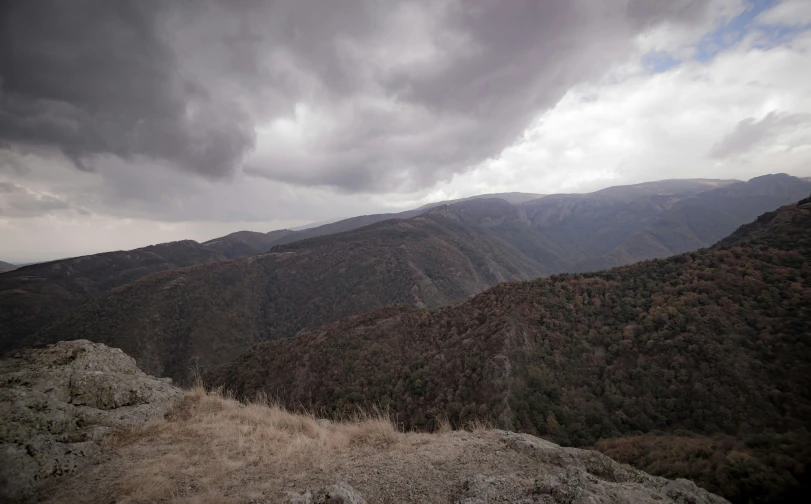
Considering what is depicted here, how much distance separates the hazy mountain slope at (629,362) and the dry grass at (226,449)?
1154 centimetres

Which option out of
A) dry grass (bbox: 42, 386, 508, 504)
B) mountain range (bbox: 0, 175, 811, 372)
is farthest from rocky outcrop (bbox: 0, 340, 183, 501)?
mountain range (bbox: 0, 175, 811, 372)

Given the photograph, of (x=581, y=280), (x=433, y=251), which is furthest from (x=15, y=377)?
(x=433, y=251)

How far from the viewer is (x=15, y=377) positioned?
795 cm

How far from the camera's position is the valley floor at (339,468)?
5.14 meters

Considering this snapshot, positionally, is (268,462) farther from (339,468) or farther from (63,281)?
(63,281)

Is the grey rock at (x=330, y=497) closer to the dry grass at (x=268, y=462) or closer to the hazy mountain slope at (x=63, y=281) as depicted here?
the dry grass at (x=268, y=462)

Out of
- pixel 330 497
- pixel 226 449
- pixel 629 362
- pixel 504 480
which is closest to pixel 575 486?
pixel 504 480

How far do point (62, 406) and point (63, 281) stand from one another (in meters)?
192

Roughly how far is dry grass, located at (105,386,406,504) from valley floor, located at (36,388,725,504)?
25mm

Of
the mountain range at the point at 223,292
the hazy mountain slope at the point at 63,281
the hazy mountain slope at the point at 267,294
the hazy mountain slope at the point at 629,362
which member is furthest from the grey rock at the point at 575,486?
the hazy mountain slope at the point at 63,281

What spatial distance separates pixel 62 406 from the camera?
7539 mm

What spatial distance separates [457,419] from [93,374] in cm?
2305

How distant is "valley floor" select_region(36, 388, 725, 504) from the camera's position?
16.9ft

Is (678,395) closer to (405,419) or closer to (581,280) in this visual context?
(581,280)
